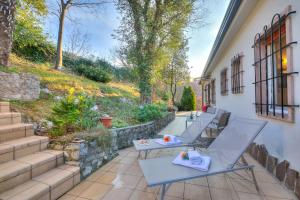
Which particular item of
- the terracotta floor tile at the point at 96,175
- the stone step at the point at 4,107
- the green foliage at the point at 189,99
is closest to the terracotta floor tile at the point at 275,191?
the terracotta floor tile at the point at 96,175

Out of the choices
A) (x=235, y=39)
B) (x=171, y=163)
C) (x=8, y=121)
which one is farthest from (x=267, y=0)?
(x=8, y=121)

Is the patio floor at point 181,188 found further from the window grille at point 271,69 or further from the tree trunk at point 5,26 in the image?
the tree trunk at point 5,26

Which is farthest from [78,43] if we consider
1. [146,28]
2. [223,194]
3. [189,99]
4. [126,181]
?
[223,194]

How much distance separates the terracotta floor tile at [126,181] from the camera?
288cm

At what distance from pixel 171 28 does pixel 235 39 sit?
4.11m

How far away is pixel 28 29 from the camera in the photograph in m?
8.20

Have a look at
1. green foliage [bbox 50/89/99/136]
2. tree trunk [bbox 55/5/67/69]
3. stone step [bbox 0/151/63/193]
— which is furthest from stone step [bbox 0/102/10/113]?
tree trunk [bbox 55/5/67/69]

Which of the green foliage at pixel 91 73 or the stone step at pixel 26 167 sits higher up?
the green foliage at pixel 91 73

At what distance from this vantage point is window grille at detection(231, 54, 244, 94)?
17.0ft

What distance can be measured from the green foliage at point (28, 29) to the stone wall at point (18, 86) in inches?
179

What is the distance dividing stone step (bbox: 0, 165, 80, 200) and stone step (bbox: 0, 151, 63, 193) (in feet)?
0.23

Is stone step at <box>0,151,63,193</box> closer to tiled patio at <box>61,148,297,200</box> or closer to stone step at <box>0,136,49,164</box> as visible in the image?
stone step at <box>0,136,49,164</box>

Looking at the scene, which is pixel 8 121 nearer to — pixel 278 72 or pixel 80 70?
pixel 278 72

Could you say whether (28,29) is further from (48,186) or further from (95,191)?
(95,191)
